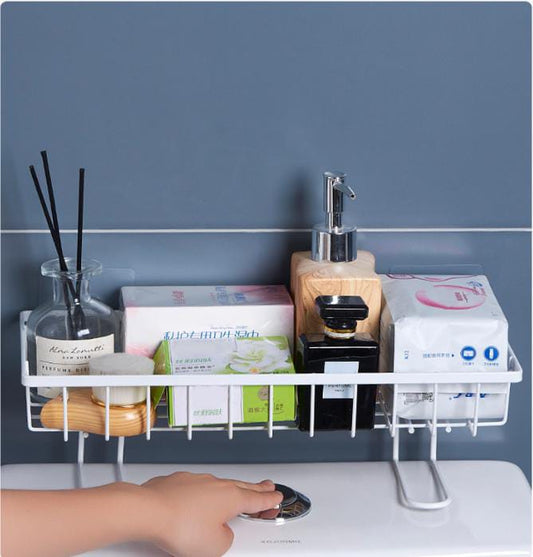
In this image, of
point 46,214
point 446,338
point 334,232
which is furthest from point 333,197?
point 46,214

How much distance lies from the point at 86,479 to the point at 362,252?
0.37 meters

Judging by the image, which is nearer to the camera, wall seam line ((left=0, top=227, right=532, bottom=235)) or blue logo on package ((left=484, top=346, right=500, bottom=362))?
blue logo on package ((left=484, top=346, right=500, bottom=362))

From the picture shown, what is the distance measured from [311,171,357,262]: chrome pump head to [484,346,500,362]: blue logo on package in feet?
0.51

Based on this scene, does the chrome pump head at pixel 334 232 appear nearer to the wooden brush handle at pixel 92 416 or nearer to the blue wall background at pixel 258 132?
the blue wall background at pixel 258 132

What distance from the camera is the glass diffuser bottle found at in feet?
2.99

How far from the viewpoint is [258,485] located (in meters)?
0.93

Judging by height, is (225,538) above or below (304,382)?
below

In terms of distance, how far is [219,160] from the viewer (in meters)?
0.99

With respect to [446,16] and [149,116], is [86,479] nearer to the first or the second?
[149,116]

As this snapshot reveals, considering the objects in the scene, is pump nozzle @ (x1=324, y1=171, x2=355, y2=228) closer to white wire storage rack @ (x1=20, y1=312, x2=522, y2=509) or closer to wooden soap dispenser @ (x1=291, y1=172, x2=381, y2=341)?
wooden soap dispenser @ (x1=291, y1=172, x2=381, y2=341)

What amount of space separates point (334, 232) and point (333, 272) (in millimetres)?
41

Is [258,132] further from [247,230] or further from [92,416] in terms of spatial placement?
[92,416]

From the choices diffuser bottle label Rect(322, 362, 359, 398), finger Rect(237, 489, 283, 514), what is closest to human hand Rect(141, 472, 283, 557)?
finger Rect(237, 489, 283, 514)

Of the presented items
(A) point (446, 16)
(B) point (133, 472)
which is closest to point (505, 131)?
(A) point (446, 16)
